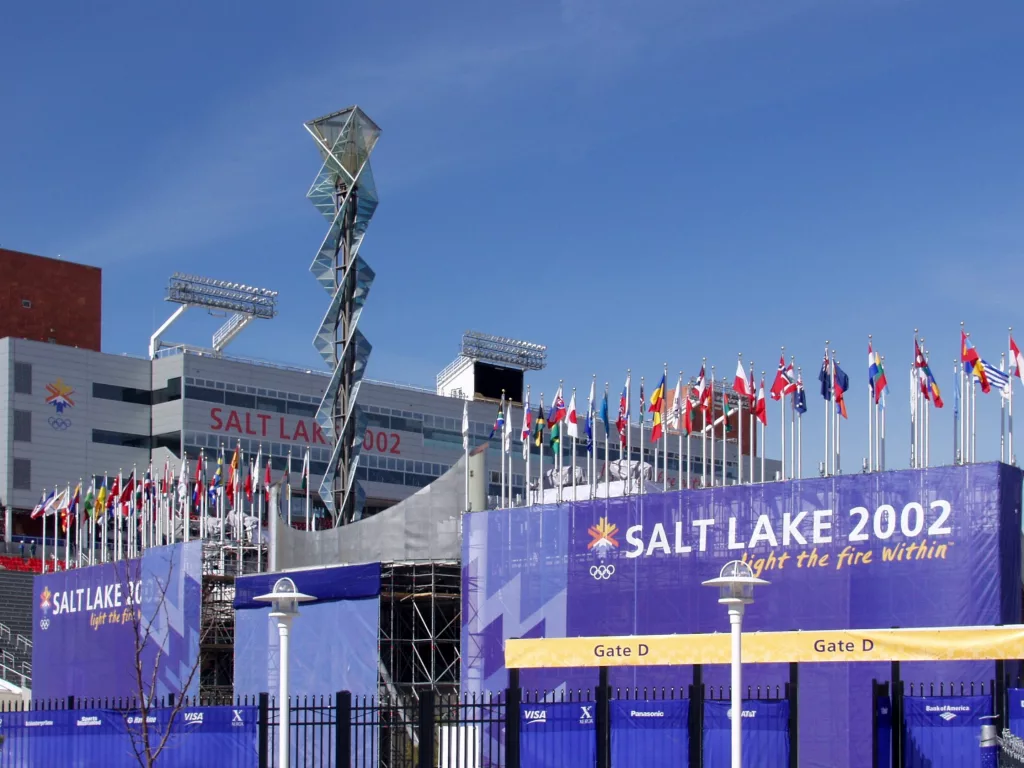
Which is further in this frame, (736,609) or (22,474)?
(22,474)

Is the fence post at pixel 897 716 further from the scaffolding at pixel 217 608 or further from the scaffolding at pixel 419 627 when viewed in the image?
the scaffolding at pixel 217 608

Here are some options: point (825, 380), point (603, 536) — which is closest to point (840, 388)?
point (825, 380)

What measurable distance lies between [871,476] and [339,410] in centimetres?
2816

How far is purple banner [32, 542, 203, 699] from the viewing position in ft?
152

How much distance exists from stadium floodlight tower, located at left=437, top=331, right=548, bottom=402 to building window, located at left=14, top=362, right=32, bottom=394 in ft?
96.3

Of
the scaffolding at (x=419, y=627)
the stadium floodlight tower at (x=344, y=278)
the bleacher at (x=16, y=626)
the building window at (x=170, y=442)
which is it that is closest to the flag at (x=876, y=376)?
the scaffolding at (x=419, y=627)

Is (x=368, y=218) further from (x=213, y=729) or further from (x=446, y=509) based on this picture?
(x=213, y=729)

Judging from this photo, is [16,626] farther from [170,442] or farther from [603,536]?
[603,536]

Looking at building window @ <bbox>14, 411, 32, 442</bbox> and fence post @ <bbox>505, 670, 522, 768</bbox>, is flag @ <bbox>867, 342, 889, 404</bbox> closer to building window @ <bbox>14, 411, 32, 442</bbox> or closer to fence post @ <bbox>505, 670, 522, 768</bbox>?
fence post @ <bbox>505, 670, 522, 768</bbox>

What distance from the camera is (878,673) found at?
→ 31844mm

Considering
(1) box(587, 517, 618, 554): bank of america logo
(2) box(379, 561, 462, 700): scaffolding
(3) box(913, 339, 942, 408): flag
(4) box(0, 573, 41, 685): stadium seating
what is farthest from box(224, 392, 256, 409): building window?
(3) box(913, 339, 942, 408): flag

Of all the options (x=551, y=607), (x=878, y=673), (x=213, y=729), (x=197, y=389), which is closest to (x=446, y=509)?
(x=551, y=607)

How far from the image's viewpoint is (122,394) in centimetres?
8769

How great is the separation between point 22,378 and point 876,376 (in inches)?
2382
